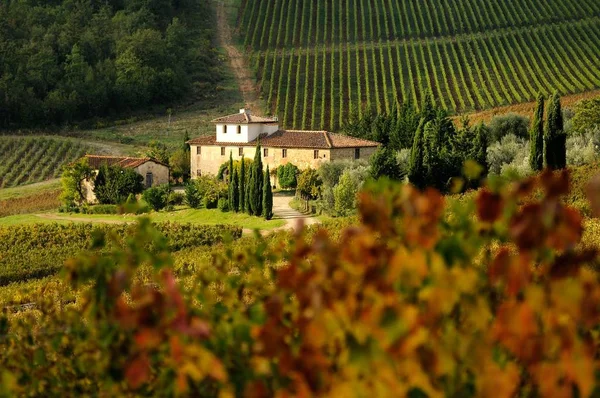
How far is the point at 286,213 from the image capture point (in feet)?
152

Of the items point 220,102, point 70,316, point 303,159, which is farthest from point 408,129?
point 70,316

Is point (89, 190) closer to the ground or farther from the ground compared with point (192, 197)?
farther from the ground

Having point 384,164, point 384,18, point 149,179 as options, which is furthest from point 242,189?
point 384,18

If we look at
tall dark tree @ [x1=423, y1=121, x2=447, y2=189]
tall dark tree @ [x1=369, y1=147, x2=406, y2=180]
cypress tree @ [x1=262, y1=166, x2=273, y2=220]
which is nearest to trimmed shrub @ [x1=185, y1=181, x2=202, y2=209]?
cypress tree @ [x1=262, y1=166, x2=273, y2=220]

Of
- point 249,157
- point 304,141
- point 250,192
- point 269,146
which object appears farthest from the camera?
point 249,157

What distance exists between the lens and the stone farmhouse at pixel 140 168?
54.1 metres

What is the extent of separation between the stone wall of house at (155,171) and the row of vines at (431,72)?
15297mm

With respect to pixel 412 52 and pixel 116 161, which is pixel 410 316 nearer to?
pixel 116 161

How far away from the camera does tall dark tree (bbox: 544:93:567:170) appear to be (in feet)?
113

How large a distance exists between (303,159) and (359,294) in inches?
1969

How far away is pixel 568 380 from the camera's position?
149 inches

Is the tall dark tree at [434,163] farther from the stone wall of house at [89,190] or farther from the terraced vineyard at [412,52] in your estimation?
the terraced vineyard at [412,52]

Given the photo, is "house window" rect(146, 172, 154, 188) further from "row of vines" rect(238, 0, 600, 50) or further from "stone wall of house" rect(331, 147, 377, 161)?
"row of vines" rect(238, 0, 600, 50)

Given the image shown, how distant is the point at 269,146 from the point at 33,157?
19202 mm
